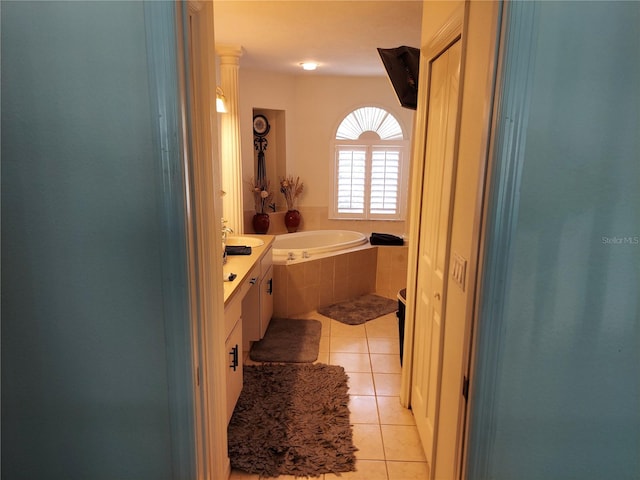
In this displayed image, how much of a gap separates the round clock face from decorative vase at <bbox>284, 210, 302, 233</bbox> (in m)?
1.20

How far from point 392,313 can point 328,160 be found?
2.77 metres

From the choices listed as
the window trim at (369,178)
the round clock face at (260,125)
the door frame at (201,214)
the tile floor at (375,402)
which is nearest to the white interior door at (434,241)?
the tile floor at (375,402)

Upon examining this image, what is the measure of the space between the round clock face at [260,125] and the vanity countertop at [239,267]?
9.31 feet

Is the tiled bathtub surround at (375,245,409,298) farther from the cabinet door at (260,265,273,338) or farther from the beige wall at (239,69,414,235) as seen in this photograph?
the beige wall at (239,69,414,235)

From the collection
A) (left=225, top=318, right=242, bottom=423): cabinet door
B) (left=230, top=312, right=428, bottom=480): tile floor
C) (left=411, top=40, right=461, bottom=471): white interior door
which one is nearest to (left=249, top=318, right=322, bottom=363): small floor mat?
(left=230, top=312, right=428, bottom=480): tile floor

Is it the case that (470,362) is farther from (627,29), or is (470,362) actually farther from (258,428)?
(258,428)

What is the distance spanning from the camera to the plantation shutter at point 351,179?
6.00 meters

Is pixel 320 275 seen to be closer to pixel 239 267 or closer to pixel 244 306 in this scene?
pixel 244 306

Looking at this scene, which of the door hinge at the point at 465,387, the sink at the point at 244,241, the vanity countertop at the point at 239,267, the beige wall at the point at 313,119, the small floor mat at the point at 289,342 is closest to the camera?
the door hinge at the point at 465,387

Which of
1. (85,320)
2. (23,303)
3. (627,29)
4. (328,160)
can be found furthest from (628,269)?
(328,160)

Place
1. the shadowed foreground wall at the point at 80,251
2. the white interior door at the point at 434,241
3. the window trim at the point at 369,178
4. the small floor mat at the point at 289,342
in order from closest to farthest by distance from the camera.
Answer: the shadowed foreground wall at the point at 80,251 < the white interior door at the point at 434,241 < the small floor mat at the point at 289,342 < the window trim at the point at 369,178

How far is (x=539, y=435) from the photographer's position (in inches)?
43.5

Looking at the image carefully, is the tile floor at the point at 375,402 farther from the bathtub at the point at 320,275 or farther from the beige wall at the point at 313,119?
the beige wall at the point at 313,119

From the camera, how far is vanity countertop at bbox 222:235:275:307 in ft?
7.16
